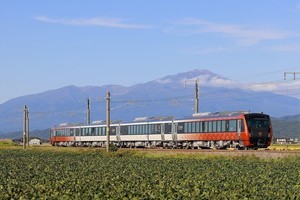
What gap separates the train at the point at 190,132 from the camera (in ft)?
232

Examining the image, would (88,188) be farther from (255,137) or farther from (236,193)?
(255,137)

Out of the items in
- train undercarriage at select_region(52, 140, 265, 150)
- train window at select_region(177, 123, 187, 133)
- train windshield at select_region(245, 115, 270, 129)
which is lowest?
train undercarriage at select_region(52, 140, 265, 150)

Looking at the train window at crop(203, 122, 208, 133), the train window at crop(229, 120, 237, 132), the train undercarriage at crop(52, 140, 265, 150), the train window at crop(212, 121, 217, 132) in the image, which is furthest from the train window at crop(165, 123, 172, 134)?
the train window at crop(229, 120, 237, 132)

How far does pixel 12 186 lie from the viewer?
28.6 m

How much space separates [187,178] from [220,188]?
363 centimetres

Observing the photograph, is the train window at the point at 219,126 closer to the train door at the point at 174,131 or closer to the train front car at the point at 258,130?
the train front car at the point at 258,130

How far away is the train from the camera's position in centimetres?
7075

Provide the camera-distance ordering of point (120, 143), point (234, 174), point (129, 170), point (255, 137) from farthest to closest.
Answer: point (120, 143) < point (255, 137) < point (129, 170) < point (234, 174)

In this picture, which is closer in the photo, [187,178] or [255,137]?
[187,178]

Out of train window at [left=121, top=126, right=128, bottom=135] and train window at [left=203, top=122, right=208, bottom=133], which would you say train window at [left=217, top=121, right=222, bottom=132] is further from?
train window at [left=121, top=126, right=128, bottom=135]

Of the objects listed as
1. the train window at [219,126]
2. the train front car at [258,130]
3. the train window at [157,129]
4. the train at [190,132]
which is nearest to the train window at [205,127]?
the train at [190,132]

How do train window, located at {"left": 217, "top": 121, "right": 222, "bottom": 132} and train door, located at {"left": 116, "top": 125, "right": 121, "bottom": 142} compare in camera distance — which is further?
train door, located at {"left": 116, "top": 125, "right": 121, "bottom": 142}

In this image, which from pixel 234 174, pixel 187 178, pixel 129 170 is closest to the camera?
pixel 187 178

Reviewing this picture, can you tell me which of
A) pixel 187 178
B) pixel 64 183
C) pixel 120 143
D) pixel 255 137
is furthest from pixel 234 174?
pixel 120 143
